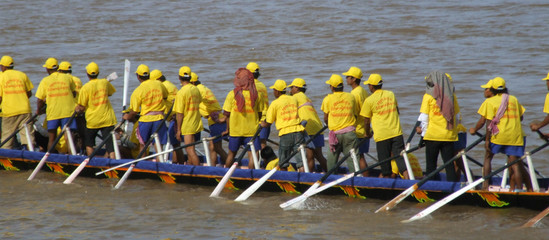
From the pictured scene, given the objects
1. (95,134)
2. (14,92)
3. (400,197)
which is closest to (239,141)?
(95,134)

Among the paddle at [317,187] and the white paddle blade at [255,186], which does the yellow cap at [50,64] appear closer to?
the white paddle blade at [255,186]

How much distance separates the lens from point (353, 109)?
1015 centimetres

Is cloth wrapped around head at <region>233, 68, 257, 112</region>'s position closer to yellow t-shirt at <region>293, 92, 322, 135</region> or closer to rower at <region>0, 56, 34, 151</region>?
yellow t-shirt at <region>293, 92, 322, 135</region>

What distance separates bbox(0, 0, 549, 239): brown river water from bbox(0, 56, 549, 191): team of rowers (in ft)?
2.15

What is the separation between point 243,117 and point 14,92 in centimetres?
365

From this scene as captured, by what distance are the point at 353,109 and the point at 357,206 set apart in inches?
47.9

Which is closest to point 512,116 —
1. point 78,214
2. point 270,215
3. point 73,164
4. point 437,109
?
point 437,109

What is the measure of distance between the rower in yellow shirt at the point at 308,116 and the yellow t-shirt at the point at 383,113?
1.02 meters

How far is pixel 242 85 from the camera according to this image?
10.6 meters

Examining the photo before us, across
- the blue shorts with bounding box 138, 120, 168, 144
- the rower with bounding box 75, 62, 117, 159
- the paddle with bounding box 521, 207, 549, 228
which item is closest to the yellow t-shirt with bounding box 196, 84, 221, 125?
the blue shorts with bounding box 138, 120, 168, 144

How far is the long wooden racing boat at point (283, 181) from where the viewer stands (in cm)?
914

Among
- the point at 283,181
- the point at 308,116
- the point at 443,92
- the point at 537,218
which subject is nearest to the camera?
the point at 537,218

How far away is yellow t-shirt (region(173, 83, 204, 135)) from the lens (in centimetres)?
1075

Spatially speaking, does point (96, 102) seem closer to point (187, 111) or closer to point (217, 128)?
point (187, 111)
